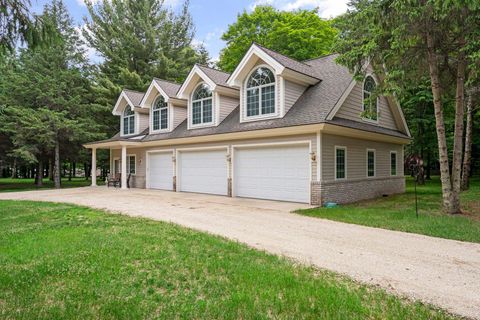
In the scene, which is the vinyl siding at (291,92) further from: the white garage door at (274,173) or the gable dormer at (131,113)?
the gable dormer at (131,113)

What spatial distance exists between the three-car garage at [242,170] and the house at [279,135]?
0.13 ft

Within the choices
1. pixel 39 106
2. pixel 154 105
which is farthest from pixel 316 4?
pixel 39 106

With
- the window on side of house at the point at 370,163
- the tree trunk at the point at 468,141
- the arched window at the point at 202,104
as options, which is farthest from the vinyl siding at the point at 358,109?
the arched window at the point at 202,104

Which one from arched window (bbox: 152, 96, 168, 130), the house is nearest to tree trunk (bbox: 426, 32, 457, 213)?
the house

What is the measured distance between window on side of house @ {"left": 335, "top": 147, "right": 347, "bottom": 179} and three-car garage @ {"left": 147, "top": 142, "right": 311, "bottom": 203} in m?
1.32

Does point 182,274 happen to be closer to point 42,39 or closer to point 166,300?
point 166,300

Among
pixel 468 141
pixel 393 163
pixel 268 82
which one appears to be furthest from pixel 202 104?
pixel 468 141

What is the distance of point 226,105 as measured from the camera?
52.0 ft

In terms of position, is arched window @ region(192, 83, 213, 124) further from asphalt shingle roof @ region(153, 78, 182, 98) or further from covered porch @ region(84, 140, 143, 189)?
covered porch @ region(84, 140, 143, 189)

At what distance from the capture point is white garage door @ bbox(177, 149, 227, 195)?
14.8 metres

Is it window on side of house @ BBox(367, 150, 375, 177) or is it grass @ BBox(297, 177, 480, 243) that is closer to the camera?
grass @ BBox(297, 177, 480, 243)

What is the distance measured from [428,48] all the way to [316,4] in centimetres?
2142

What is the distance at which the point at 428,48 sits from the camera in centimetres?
953

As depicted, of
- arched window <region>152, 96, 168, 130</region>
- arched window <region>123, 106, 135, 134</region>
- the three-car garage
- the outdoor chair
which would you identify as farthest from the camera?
arched window <region>123, 106, 135, 134</region>
